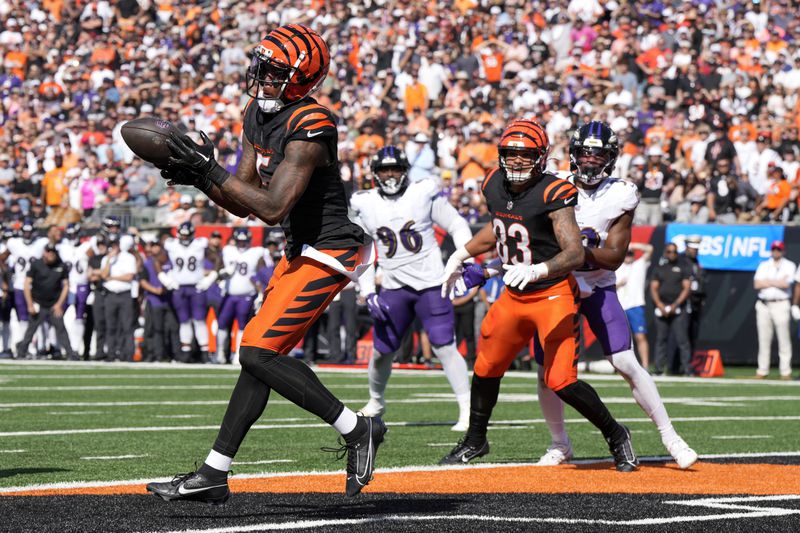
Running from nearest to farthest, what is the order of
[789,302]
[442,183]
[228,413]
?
[228,413] → [789,302] → [442,183]

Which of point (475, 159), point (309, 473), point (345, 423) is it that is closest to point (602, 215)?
point (309, 473)

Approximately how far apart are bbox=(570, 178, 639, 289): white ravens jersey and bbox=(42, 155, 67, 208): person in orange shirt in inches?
646

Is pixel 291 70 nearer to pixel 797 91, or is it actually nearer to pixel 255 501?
pixel 255 501

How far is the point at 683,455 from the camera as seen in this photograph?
6.84 m

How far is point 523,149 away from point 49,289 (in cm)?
1298

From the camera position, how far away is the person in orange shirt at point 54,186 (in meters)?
22.3

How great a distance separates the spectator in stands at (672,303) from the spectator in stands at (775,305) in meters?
0.83

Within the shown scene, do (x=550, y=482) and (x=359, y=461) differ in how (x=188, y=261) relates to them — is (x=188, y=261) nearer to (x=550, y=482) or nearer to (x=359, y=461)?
(x=550, y=482)

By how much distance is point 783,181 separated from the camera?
16.6 m

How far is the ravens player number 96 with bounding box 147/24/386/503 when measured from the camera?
5039mm

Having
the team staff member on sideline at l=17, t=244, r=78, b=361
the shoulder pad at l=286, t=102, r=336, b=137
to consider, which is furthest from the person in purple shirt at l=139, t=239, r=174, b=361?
the shoulder pad at l=286, t=102, r=336, b=137

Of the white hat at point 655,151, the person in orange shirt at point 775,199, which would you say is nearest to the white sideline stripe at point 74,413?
the white hat at point 655,151

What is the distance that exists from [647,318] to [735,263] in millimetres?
1289

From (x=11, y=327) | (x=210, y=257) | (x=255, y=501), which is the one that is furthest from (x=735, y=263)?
(x=255, y=501)
